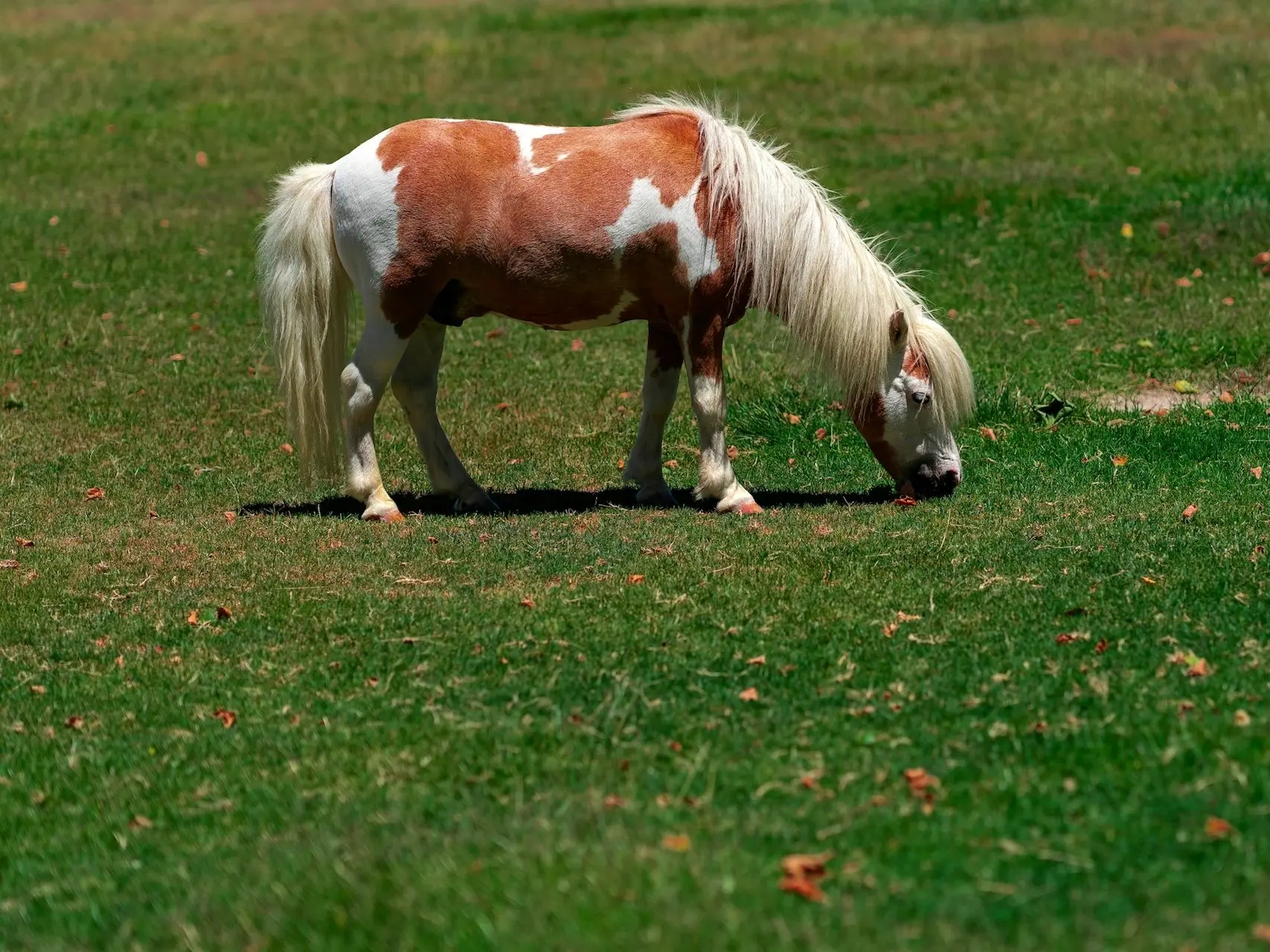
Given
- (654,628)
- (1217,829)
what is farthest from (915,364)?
(1217,829)

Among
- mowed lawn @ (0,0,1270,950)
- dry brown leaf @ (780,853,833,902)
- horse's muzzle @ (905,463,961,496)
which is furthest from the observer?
horse's muzzle @ (905,463,961,496)

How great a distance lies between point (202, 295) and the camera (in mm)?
13742

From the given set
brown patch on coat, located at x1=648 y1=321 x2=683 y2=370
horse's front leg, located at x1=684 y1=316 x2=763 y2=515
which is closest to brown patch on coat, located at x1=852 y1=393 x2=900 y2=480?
horse's front leg, located at x1=684 y1=316 x2=763 y2=515

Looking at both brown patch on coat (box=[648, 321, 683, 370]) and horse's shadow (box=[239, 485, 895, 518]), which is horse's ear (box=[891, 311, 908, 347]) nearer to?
horse's shadow (box=[239, 485, 895, 518])

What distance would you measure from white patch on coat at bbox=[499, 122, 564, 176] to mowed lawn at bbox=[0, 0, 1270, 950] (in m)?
1.76

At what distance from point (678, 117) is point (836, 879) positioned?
532 cm

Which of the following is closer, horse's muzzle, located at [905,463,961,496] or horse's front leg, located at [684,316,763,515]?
horse's front leg, located at [684,316,763,515]

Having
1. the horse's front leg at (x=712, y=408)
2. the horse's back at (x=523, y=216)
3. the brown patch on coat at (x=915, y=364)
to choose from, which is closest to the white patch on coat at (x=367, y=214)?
the horse's back at (x=523, y=216)

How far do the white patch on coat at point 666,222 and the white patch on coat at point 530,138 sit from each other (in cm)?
47

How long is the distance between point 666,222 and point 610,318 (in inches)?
26.8

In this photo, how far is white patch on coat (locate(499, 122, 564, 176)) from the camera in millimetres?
8398

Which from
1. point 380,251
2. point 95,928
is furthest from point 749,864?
point 380,251

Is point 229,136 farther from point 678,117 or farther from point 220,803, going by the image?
point 220,803

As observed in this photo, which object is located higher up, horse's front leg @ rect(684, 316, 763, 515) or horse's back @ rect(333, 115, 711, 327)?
horse's back @ rect(333, 115, 711, 327)
